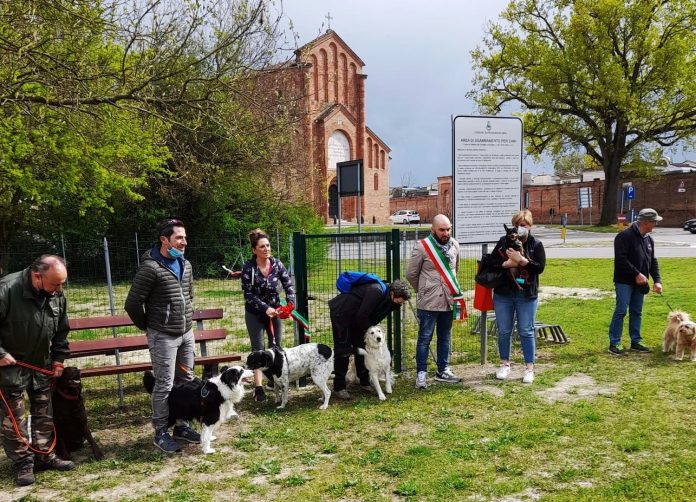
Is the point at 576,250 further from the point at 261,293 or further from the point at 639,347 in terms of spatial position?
the point at 261,293

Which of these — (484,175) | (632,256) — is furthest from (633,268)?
(484,175)

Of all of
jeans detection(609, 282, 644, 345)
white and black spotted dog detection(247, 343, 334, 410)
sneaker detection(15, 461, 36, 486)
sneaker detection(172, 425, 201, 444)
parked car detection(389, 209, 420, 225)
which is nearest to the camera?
sneaker detection(15, 461, 36, 486)

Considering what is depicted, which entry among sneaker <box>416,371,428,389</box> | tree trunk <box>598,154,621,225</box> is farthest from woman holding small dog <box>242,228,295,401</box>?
tree trunk <box>598,154,621,225</box>

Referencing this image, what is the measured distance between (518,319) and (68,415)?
16.0 ft

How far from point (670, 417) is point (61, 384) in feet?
18.3

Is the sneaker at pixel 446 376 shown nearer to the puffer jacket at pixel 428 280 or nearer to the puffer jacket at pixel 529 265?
the puffer jacket at pixel 428 280

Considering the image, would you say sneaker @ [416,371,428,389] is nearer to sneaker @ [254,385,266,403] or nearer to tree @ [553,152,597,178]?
sneaker @ [254,385,266,403]

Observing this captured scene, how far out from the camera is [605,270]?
16312 millimetres

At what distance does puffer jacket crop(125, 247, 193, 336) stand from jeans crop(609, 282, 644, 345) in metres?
5.66

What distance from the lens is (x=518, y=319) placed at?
6.25m

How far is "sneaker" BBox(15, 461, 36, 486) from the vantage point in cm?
404

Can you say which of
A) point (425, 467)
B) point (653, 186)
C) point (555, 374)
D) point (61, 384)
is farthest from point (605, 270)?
point (653, 186)

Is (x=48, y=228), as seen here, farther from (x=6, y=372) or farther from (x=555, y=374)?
(x=555, y=374)

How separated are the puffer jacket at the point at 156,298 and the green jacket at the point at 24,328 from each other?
2.12 ft
